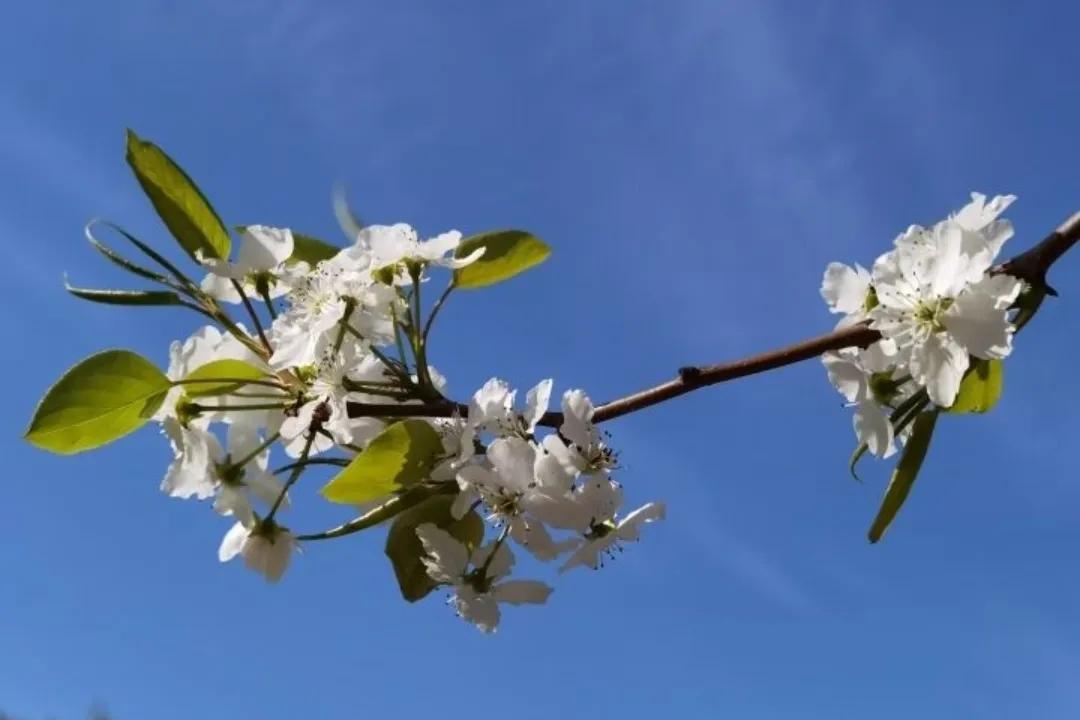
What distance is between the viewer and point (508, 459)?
1.10 meters

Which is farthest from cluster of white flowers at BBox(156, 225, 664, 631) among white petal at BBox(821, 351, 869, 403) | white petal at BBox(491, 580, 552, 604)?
white petal at BBox(821, 351, 869, 403)

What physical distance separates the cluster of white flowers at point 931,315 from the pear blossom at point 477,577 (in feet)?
1.23

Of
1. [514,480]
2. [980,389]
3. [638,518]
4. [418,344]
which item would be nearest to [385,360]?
[418,344]

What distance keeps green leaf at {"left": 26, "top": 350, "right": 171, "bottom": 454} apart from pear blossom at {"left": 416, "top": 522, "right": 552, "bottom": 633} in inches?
11.4

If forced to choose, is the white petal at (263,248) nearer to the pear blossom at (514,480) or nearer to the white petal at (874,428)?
the pear blossom at (514,480)

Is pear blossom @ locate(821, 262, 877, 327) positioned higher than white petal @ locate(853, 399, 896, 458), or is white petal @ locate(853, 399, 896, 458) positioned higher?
pear blossom @ locate(821, 262, 877, 327)

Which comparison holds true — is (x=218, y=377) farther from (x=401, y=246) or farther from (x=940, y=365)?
(x=940, y=365)

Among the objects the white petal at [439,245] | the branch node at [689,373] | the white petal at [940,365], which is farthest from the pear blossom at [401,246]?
the white petal at [940,365]

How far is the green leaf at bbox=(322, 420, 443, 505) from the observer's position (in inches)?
43.3

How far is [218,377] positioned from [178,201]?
0.66 feet

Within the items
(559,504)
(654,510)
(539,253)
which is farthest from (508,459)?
(539,253)

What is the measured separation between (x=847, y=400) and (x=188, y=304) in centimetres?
67

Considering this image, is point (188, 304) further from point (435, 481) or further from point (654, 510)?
point (654, 510)

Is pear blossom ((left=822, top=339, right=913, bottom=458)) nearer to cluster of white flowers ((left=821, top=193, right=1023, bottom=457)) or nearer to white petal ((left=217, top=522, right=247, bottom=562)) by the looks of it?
cluster of white flowers ((left=821, top=193, right=1023, bottom=457))
